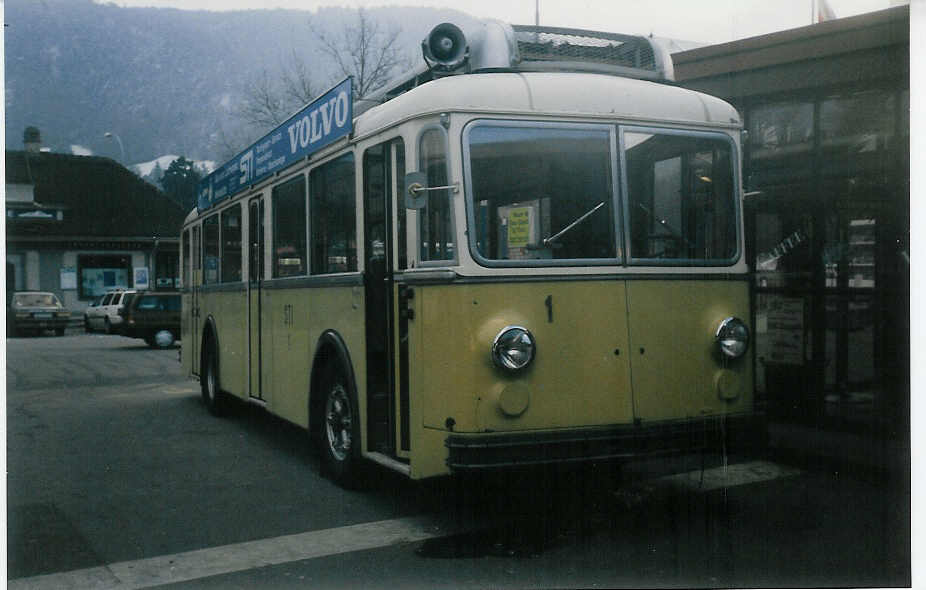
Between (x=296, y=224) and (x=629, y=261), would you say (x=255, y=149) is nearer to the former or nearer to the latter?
(x=296, y=224)

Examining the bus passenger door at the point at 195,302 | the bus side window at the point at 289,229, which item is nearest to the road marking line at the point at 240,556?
the bus side window at the point at 289,229

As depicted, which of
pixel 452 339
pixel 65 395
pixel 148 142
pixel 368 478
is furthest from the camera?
pixel 65 395

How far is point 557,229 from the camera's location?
18.4 ft

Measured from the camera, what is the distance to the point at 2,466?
547 centimetres

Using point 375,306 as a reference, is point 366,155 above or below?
above

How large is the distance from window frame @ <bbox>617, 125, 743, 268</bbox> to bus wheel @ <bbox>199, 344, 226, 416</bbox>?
7015 millimetres

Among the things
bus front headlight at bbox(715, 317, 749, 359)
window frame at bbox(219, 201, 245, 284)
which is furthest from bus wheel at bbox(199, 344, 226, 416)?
bus front headlight at bbox(715, 317, 749, 359)

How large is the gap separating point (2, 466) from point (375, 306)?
2445 millimetres

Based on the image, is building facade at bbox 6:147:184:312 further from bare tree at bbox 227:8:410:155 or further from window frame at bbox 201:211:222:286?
bare tree at bbox 227:8:410:155

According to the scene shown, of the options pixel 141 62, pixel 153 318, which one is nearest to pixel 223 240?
pixel 141 62

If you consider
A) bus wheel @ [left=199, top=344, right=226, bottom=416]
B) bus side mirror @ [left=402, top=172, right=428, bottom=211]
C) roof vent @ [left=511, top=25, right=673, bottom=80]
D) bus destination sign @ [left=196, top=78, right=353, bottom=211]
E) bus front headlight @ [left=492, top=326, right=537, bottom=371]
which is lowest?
bus wheel @ [left=199, top=344, right=226, bottom=416]

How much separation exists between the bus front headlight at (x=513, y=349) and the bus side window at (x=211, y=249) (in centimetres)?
665

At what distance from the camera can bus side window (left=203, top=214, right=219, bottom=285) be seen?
11367mm

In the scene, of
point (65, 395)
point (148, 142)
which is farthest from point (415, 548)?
point (65, 395)
